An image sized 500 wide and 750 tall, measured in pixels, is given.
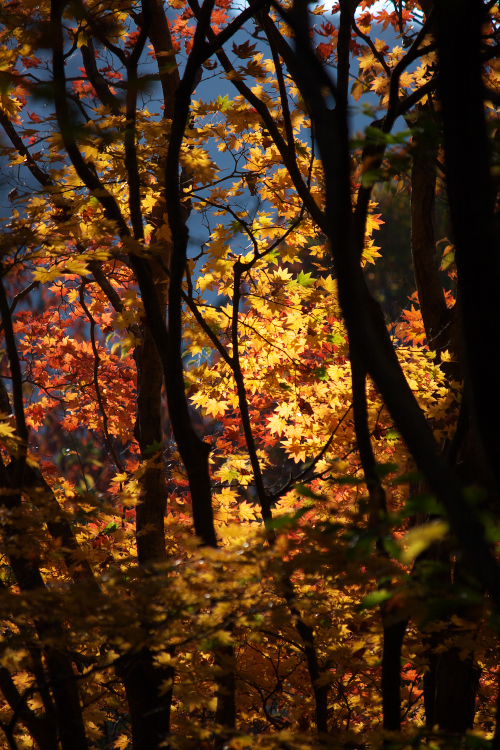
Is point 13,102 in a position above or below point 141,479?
above

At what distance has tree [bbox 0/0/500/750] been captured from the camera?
5.69 feet

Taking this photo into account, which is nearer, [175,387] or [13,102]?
[175,387]

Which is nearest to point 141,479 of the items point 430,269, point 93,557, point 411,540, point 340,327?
point 93,557

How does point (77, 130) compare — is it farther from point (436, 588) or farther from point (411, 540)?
point (436, 588)

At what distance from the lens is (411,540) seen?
5.23 ft

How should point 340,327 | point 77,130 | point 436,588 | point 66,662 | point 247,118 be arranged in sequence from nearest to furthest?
point 436,588, point 77,130, point 66,662, point 247,118, point 340,327

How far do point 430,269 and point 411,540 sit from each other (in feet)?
14.4

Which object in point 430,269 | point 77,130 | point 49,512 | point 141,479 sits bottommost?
point 49,512

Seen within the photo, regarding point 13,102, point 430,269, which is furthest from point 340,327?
point 13,102

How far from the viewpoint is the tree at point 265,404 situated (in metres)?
1.73

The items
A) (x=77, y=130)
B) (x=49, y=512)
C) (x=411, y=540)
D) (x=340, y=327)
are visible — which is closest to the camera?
(x=411, y=540)

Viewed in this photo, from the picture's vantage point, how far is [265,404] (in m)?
7.69

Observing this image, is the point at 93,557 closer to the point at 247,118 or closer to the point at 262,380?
the point at 262,380

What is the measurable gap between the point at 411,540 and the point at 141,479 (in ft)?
11.1
